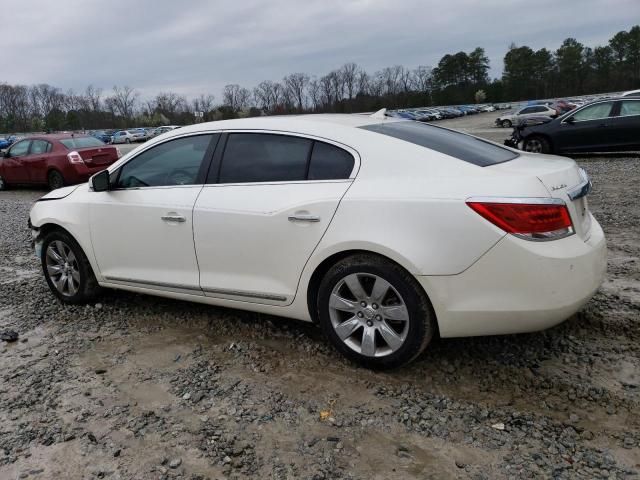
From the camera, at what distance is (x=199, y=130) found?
4168mm

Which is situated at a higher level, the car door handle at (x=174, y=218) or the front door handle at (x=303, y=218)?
the front door handle at (x=303, y=218)

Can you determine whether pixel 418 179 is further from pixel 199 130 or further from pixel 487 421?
pixel 199 130

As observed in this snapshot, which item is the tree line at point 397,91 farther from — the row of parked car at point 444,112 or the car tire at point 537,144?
the car tire at point 537,144

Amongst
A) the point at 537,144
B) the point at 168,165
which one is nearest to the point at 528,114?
the point at 537,144

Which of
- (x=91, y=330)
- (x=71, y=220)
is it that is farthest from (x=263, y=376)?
(x=71, y=220)

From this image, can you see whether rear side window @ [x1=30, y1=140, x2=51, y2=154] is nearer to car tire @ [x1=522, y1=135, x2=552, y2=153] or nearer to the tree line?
car tire @ [x1=522, y1=135, x2=552, y2=153]

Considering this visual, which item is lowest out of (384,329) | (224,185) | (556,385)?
(556,385)

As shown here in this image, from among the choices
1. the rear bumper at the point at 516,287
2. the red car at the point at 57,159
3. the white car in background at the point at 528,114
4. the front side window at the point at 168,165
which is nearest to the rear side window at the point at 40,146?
the red car at the point at 57,159

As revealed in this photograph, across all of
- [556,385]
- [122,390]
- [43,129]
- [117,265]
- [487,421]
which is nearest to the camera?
[487,421]

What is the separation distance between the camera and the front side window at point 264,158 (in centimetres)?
360

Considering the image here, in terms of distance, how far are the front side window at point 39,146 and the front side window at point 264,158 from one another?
11355 mm

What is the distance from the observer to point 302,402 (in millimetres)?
3152

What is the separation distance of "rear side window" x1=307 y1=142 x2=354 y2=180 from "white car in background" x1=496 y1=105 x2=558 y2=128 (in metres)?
33.9

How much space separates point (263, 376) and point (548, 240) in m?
1.86
